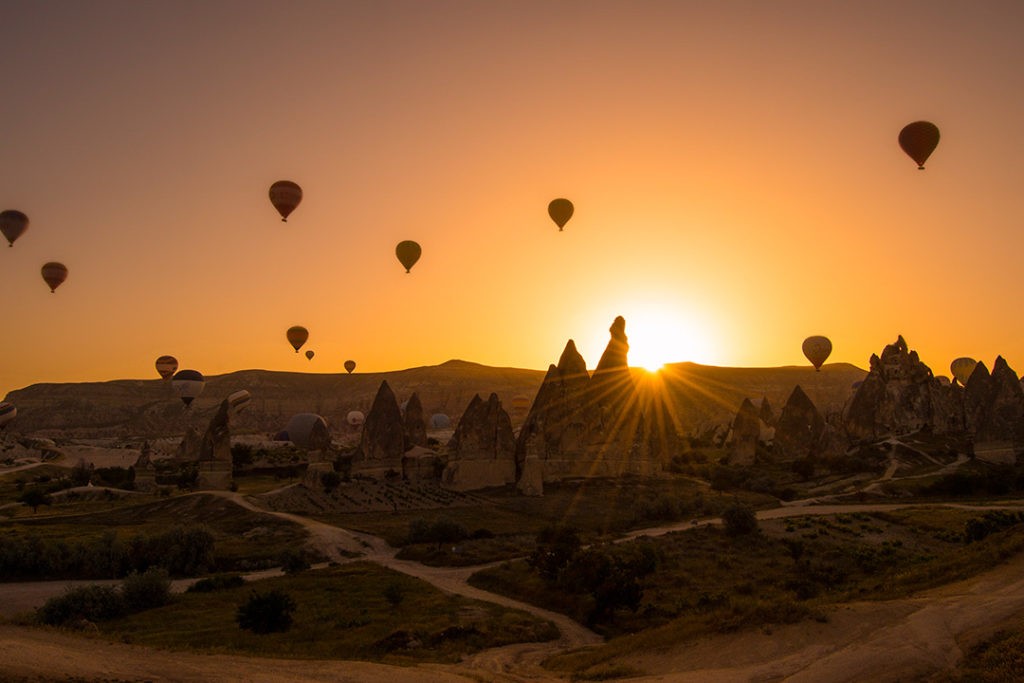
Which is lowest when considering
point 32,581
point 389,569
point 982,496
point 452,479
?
point 32,581

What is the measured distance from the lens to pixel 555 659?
19109mm

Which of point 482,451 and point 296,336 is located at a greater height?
point 296,336

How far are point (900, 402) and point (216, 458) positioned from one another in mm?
64452

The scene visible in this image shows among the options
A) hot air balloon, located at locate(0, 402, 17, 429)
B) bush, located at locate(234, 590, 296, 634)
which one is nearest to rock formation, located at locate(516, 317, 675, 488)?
bush, located at locate(234, 590, 296, 634)

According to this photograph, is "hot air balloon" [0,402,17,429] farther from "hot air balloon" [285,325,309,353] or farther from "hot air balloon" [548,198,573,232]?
"hot air balloon" [548,198,573,232]

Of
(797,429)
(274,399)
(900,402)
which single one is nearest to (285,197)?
(797,429)

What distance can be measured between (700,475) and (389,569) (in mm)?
37507

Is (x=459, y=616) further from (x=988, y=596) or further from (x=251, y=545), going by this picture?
(x=251, y=545)

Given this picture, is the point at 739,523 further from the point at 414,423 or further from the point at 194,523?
the point at 414,423

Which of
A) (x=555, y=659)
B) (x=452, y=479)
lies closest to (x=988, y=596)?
(x=555, y=659)

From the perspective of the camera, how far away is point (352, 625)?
23.9 meters

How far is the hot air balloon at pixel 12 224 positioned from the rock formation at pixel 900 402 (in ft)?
239

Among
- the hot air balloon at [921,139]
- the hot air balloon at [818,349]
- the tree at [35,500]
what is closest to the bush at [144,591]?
the tree at [35,500]

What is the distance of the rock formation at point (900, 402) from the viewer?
249 feet
